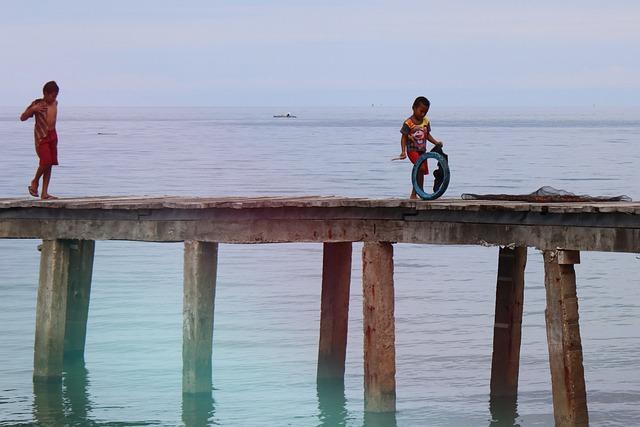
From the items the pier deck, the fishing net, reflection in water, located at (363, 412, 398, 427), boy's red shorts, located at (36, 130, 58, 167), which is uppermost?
boy's red shorts, located at (36, 130, 58, 167)

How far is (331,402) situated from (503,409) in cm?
256

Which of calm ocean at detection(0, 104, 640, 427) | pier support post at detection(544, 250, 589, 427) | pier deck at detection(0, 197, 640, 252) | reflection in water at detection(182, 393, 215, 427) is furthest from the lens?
calm ocean at detection(0, 104, 640, 427)

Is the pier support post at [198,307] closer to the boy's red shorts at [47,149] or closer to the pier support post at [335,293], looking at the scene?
the pier support post at [335,293]

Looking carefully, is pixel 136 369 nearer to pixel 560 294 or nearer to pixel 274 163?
pixel 560 294

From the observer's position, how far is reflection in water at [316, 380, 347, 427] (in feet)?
66.5

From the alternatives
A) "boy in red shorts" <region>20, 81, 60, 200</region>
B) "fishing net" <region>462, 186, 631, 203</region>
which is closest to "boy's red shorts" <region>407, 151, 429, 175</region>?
"fishing net" <region>462, 186, 631, 203</region>

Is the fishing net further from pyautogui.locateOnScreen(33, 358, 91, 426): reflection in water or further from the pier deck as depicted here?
pyautogui.locateOnScreen(33, 358, 91, 426): reflection in water

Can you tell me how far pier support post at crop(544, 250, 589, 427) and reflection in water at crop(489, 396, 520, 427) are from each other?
3934 millimetres

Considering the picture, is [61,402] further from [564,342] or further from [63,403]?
[564,342]

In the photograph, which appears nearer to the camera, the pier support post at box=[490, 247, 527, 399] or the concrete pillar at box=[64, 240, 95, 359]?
the pier support post at box=[490, 247, 527, 399]

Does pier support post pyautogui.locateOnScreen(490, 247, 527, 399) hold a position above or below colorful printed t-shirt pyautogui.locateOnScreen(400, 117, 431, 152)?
below

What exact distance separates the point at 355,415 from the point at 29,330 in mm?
10284

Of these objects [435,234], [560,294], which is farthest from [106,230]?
[560,294]

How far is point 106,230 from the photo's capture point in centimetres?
1925
